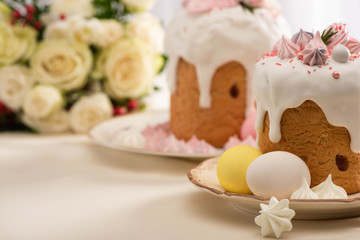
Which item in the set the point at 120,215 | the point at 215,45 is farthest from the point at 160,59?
the point at 120,215

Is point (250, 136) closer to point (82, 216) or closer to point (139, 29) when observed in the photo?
point (82, 216)

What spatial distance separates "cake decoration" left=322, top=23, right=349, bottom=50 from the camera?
4.02 feet

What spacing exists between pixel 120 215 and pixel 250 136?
569mm

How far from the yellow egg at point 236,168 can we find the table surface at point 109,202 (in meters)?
0.06

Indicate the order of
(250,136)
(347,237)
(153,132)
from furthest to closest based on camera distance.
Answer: (153,132)
(250,136)
(347,237)

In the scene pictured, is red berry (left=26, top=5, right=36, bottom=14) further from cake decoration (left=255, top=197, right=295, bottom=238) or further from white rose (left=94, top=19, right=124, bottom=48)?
cake decoration (left=255, top=197, right=295, bottom=238)

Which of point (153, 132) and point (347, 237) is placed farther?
point (153, 132)

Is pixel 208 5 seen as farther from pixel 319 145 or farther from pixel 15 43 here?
pixel 15 43

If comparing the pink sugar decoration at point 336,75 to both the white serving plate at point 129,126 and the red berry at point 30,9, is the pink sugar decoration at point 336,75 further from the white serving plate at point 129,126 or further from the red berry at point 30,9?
the red berry at point 30,9

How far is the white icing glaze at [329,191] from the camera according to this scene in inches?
44.4

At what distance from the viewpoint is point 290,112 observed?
1.19 metres

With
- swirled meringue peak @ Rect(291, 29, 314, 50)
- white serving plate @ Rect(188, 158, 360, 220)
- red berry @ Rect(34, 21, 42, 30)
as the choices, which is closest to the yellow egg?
white serving plate @ Rect(188, 158, 360, 220)

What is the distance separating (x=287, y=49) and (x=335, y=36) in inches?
4.9

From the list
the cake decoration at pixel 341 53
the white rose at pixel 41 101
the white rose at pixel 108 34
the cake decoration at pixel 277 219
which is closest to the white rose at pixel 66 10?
the white rose at pixel 108 34
